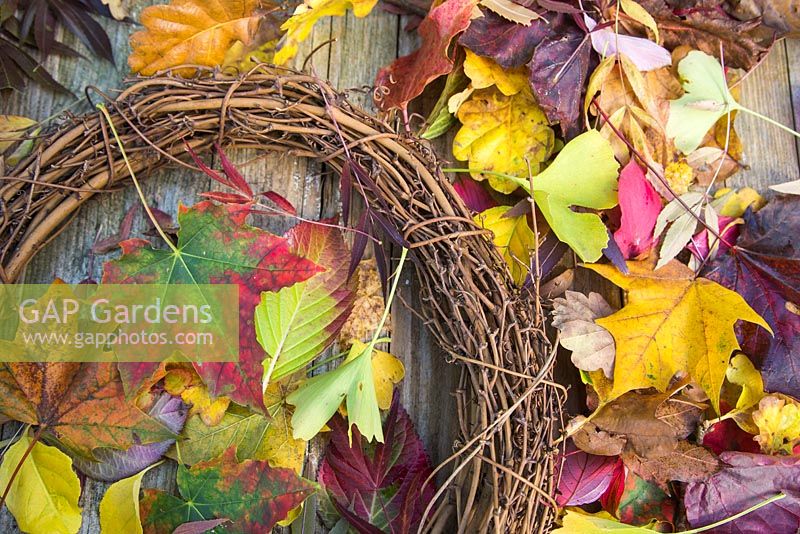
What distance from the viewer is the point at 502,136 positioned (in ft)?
3.17

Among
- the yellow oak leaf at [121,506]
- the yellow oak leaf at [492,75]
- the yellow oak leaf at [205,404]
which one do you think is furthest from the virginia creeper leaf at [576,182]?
the yellow oak leaf at [121,506]

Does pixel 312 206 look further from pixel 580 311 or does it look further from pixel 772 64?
pixel 772 64

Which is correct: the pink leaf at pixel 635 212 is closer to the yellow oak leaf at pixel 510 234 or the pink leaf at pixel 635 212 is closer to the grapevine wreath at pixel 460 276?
the grapevine wreath at pixel 460 276

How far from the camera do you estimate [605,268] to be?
2.97ft

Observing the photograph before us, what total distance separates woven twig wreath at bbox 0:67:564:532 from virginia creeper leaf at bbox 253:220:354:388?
0.09 meters

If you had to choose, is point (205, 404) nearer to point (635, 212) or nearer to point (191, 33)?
point (191, 33)

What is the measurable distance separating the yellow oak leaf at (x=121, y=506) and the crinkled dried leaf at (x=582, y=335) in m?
0.55

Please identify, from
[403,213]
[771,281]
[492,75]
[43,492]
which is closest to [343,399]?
[403,213]

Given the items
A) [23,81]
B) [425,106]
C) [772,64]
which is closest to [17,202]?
[23,81]

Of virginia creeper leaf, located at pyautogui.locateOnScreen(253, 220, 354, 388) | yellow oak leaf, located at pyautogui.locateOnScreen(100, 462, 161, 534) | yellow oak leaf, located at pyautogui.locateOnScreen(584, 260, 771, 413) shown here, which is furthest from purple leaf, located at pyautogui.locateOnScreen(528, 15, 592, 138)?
Answer: yellow oak leaf, located at pyautogui.locateOnScreen(100, 462, 161, 534)

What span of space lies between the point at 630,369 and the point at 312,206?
0.49m

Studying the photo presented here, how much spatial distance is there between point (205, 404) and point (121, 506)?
Result: 15 centimetres

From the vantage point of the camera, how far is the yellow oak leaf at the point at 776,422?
2.94 ft

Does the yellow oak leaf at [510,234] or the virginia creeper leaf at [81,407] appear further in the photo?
the yellow oak leaf at [510,234]
